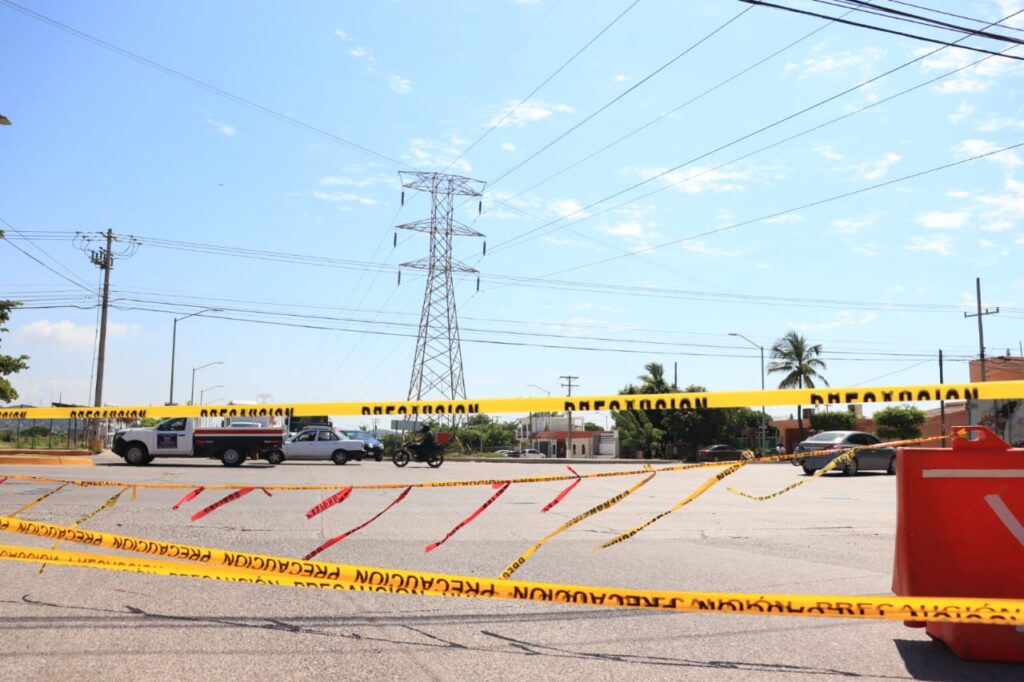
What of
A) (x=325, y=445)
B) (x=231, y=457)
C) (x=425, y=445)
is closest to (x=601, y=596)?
(x=231, y=457)

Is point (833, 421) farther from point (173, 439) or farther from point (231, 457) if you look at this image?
point (173, 439)

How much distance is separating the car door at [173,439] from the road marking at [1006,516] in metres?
28.8

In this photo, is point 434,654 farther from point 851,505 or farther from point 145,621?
point 851,505

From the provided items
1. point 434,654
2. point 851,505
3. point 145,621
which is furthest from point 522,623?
point 851,505

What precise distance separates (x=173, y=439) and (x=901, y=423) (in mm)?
51412

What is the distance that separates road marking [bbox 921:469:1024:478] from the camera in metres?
4.61

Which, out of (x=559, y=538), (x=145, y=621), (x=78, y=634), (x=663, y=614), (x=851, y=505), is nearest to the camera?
(x=78, y=634)

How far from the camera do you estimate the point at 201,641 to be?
15.2 feet

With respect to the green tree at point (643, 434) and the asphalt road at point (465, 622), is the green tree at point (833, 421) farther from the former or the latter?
the asphalt road at point (465, 622)

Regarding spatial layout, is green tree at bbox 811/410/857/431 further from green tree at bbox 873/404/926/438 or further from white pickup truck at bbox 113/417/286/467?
white pickup truck at bbox 113/417/286/467

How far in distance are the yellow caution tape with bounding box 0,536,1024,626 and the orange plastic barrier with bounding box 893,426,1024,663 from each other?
0.83 feet

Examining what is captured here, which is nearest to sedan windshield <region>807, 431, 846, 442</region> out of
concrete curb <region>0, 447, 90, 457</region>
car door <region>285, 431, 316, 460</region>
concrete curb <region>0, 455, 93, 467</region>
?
car door <region>285, 431, 316, 460</region>

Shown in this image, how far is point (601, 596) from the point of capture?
14.8 ft

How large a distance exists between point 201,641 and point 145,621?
684 millimetres
